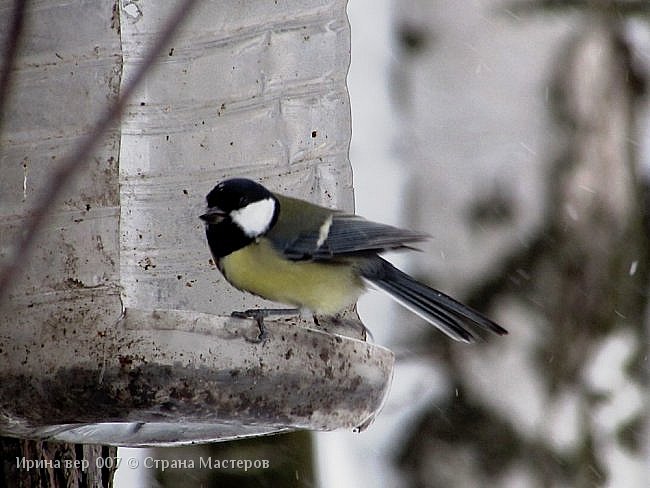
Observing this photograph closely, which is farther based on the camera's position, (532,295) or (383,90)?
(383,90)

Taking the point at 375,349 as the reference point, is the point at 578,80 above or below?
above

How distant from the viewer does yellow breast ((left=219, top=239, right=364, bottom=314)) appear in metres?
2.40

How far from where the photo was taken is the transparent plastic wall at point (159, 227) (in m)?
2.05

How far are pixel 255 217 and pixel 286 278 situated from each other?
15 centimetres

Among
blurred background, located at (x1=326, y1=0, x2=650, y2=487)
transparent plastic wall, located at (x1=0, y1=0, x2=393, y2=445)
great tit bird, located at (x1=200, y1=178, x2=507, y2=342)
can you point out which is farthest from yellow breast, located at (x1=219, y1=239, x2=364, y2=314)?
blurred background, located at (x1=326, y1=0, x2=650, y2=487)

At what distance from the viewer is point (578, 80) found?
4.58 metres

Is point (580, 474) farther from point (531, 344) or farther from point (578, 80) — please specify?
point (578, 80)

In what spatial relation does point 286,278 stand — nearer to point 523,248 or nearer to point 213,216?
point 213,216

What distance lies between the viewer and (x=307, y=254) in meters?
2.48

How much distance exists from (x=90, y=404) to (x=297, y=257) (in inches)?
24.1

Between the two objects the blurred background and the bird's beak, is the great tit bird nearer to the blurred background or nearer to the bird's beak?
the bird's beak

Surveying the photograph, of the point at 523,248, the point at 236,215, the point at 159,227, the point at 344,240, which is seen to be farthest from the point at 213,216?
the point at 523,248

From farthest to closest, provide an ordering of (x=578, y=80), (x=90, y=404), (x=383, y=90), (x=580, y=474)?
1. (x=383, y=90)
2. (x=578, y=80)
3. (x=580, y=474)
4. (x=90, y=404)

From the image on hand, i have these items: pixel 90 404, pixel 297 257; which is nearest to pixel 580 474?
pixel 297 257
